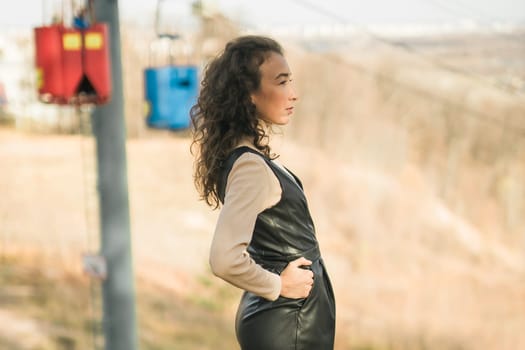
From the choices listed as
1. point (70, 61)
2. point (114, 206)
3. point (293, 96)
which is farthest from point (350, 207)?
point (293, 96)

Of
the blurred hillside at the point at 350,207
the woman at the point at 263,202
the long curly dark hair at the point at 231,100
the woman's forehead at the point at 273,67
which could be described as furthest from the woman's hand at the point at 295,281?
the blurred hillside at the point at 350,207

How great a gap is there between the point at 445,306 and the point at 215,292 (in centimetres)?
641

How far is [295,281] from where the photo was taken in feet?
4.30

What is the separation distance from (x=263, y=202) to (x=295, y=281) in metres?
0.14

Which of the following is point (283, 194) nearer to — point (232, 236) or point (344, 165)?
point (232, 236)

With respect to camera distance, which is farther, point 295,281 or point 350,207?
point 350,207

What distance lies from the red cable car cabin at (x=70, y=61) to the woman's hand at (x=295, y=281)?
2270 mm

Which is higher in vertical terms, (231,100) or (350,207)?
(231,100)

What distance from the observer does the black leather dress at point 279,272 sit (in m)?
1.31

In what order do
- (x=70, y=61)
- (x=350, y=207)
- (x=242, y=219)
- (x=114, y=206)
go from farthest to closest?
(x=350, y=207), (x=114, y=206), (x=70, y=61), (x=242, y=219)

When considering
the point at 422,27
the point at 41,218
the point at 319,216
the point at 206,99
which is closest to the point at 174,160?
Result: the point at 319,216

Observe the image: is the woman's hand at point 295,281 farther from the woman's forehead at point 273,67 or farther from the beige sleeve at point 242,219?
the woman's forehead at point 273,67

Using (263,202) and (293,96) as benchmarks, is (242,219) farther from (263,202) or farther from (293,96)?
(293,96)

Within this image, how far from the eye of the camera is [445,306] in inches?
717
